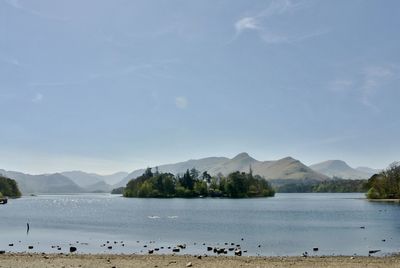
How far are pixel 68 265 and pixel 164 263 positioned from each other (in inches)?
348

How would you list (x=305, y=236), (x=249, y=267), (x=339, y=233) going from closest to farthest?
(x=249, y=267) → (x=305, y=236) → (x=339, y=233)

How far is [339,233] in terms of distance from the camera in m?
84.9

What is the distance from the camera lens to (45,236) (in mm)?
81875

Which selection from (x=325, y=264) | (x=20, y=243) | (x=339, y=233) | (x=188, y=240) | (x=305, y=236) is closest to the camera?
(x=325, y=264)

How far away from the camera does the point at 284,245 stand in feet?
219

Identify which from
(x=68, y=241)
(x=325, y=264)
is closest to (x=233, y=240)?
(x=68, y=241)

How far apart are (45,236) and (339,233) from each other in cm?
5417

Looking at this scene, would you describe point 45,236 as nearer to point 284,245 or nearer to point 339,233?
point 284,245

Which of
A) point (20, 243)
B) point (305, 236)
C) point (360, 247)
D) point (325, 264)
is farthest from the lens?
point (305, 236)

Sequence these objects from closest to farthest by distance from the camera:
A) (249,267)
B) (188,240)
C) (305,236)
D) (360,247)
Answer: (249,267)
(360,247)
(188,240)
(305,236)

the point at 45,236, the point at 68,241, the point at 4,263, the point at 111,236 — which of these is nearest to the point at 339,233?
the point at 111,236

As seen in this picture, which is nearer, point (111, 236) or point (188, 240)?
point (188, 240)

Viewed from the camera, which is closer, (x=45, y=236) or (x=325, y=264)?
(x=325, y=264)

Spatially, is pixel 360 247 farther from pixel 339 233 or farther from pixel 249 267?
pixel 249 267
